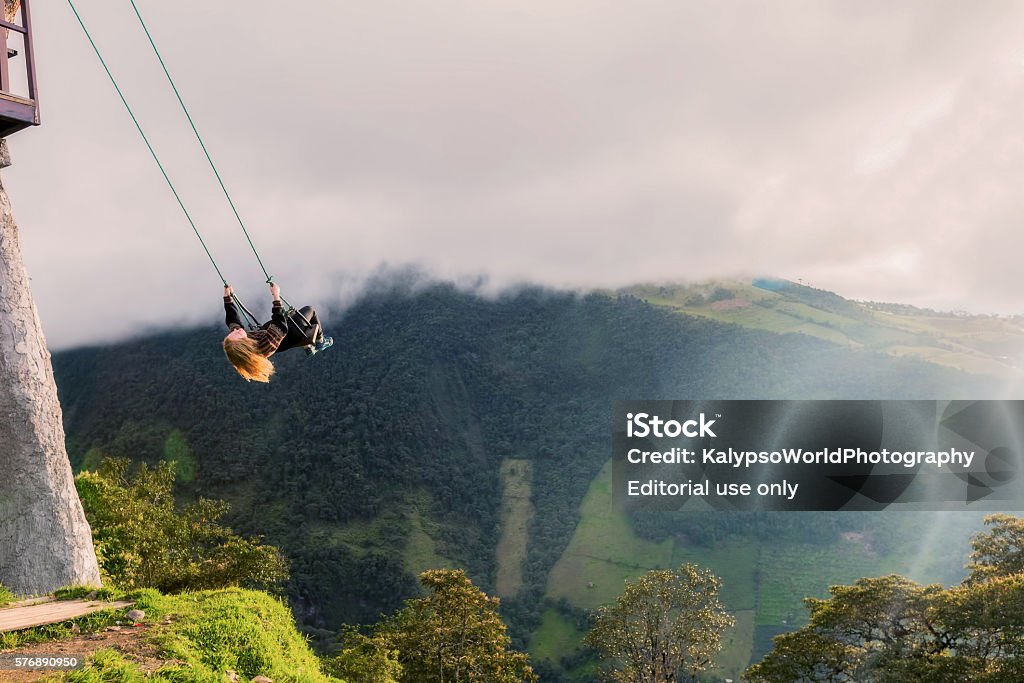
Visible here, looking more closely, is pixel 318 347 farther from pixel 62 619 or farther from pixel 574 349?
pixel 574 349

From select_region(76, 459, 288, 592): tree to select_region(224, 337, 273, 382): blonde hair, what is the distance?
47.9 feet

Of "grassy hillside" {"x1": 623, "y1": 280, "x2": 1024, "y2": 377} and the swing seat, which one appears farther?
"grassy hillside" {"x1": 623, "y1": 280, "x2": 1024, "y2": 377}

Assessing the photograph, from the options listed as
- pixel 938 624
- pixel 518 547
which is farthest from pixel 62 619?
pixel 518 547

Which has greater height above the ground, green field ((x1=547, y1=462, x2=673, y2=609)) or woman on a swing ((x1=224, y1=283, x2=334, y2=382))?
woman on a swing ((x1=224, y1=283, x2=334, y2=382))

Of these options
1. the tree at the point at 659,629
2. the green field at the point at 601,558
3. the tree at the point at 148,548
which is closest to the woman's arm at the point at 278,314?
the tree at the point at 148,548

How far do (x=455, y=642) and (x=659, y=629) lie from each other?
13447mm

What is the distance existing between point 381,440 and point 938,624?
110039mm

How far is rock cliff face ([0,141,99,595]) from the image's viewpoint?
15312mm

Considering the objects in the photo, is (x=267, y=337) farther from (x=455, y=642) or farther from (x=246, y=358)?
(x=455, y=642)

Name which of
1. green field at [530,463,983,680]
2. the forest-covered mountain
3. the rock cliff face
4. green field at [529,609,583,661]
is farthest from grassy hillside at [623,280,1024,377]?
the rock cliff face

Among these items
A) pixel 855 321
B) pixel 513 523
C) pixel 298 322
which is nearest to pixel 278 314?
pixel 298 322

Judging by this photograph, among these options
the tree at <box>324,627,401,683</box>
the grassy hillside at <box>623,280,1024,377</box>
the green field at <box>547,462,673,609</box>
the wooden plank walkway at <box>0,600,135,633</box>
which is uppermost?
the grassy hillside at <box>623,280,1024,377</box>

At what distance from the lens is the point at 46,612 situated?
10148 mm

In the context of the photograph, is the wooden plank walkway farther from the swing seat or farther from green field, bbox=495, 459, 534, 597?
green field, bbox=495, 459, 534, 597
